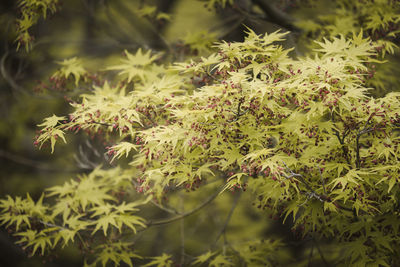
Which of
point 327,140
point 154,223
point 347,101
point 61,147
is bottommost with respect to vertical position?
point 154,223

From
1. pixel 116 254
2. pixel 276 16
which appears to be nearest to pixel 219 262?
pixel 116 254

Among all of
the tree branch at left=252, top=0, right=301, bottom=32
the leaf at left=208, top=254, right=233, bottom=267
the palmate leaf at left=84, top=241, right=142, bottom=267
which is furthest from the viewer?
the tree branch at left=252, top=0, right=301, bottom=32

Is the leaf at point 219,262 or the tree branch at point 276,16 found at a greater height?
the tree branch at point 276,16

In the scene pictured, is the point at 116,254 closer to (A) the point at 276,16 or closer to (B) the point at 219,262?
(B) the point at 219,262

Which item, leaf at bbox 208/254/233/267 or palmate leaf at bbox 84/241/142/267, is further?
leaf at bbox 208/254/233/267

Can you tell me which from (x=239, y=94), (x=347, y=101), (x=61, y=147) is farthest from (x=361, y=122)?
(x=61, y=147)

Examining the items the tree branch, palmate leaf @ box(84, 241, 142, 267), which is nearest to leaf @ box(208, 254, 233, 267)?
palmate leaf @ box(84, 241, 142, 267)

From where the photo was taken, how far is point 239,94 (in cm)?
266

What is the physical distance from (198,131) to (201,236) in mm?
5499

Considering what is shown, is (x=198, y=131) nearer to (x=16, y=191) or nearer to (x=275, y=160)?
(x=275, y=160)

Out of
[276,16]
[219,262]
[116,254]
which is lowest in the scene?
[219,262]

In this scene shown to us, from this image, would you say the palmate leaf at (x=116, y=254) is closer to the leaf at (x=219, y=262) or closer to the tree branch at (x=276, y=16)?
the leaf at (x=219, y=262)

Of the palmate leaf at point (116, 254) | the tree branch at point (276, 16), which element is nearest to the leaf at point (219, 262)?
the palmate leaf at point (116, 254)

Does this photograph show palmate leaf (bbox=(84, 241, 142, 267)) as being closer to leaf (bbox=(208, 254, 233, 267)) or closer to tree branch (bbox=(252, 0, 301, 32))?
leaf (bbox=(208, 254, 233, 267))
